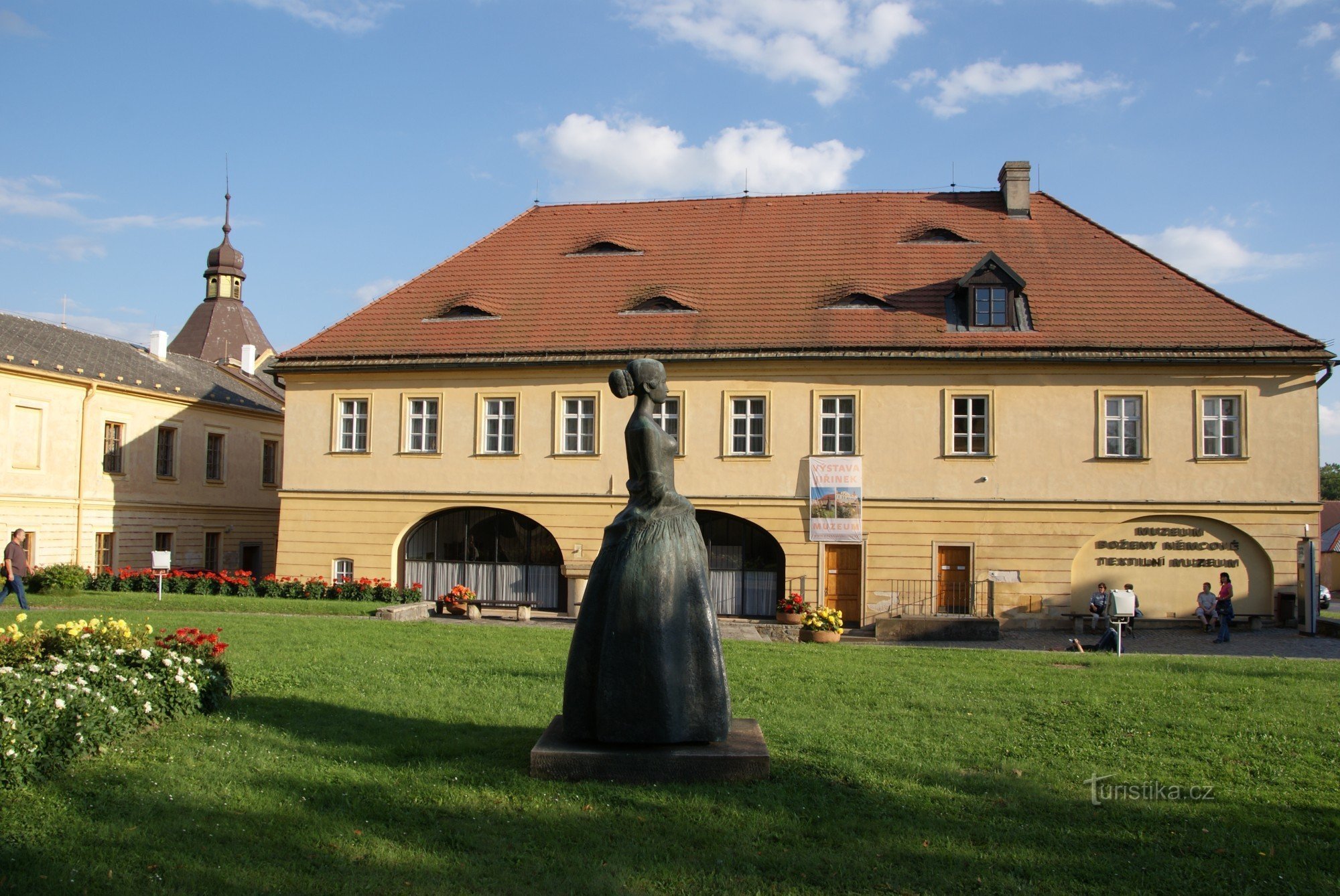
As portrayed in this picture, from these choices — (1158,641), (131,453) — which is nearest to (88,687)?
(1158,641)

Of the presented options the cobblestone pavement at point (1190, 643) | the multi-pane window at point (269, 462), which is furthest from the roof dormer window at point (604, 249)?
the multi-pane window at point (269, 462)

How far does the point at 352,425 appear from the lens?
26828 mm

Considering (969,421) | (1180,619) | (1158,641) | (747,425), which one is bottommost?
(1158,641)

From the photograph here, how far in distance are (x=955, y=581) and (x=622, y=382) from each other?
18694mm

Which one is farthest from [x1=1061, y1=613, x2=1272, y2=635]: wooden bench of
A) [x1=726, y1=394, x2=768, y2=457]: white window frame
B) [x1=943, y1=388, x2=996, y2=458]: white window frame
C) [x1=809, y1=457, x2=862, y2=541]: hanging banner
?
[x1=726, y1=394, x2=768, y2=457]: white window frame

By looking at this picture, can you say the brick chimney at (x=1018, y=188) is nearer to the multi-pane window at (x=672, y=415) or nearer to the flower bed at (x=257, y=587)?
the multi-pane window at (x=672, y=415)

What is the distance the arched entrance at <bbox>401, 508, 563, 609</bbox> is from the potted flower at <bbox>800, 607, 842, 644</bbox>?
29.2 ft

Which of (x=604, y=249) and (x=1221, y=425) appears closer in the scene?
(x=1221, y=425)

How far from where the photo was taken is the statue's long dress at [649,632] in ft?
22.6

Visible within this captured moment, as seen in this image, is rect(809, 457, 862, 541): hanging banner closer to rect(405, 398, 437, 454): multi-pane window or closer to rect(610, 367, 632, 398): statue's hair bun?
rect(405, 398, 437, 454): multi-pane window

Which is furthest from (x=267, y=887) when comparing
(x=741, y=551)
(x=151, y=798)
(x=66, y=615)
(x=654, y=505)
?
(x=741, y=551)

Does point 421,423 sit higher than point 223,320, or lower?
lower

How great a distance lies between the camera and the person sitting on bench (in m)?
22.3

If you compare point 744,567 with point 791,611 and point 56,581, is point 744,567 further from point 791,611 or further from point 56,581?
point 56,581
